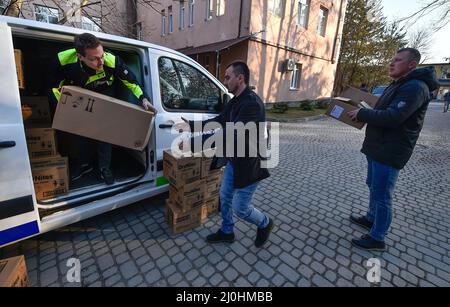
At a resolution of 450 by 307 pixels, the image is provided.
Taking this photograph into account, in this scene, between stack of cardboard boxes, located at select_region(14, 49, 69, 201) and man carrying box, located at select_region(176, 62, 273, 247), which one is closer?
man carrying box, located at select_region(176, 62, 273, 247)

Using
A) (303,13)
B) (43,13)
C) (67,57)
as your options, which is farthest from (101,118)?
(303,13)

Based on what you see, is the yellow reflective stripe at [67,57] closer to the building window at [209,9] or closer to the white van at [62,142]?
the white van at [62,142]

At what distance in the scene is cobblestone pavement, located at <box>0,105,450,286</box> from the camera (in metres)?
2.12

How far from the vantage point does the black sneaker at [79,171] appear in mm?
2875

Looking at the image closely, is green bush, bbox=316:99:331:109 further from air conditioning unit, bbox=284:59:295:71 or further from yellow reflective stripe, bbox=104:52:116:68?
yellow reflective stripe, bbox=104:52:116:68

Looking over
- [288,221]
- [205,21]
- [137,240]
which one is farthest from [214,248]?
[205,21]

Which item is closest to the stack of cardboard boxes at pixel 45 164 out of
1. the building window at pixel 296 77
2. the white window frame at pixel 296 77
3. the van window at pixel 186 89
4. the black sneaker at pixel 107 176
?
the black sneaker at pixel 107 176

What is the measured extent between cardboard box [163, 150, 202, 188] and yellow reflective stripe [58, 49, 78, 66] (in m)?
1.33

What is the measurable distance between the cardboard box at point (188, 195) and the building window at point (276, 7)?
12123 millimetres

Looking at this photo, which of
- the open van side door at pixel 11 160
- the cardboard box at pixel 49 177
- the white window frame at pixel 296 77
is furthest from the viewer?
the white window frame at pixel 296 77

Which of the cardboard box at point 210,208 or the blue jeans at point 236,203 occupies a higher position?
the blue jeans at point 236,203

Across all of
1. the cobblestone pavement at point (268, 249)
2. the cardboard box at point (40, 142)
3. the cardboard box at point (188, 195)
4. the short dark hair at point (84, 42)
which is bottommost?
the cobblestone pavement at point (268, 249)

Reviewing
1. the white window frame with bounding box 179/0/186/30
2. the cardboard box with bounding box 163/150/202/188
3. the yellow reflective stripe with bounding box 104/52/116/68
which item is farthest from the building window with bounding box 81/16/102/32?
the cardboard box with bounding box 163/150/202/188

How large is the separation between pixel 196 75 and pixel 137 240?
218cm
